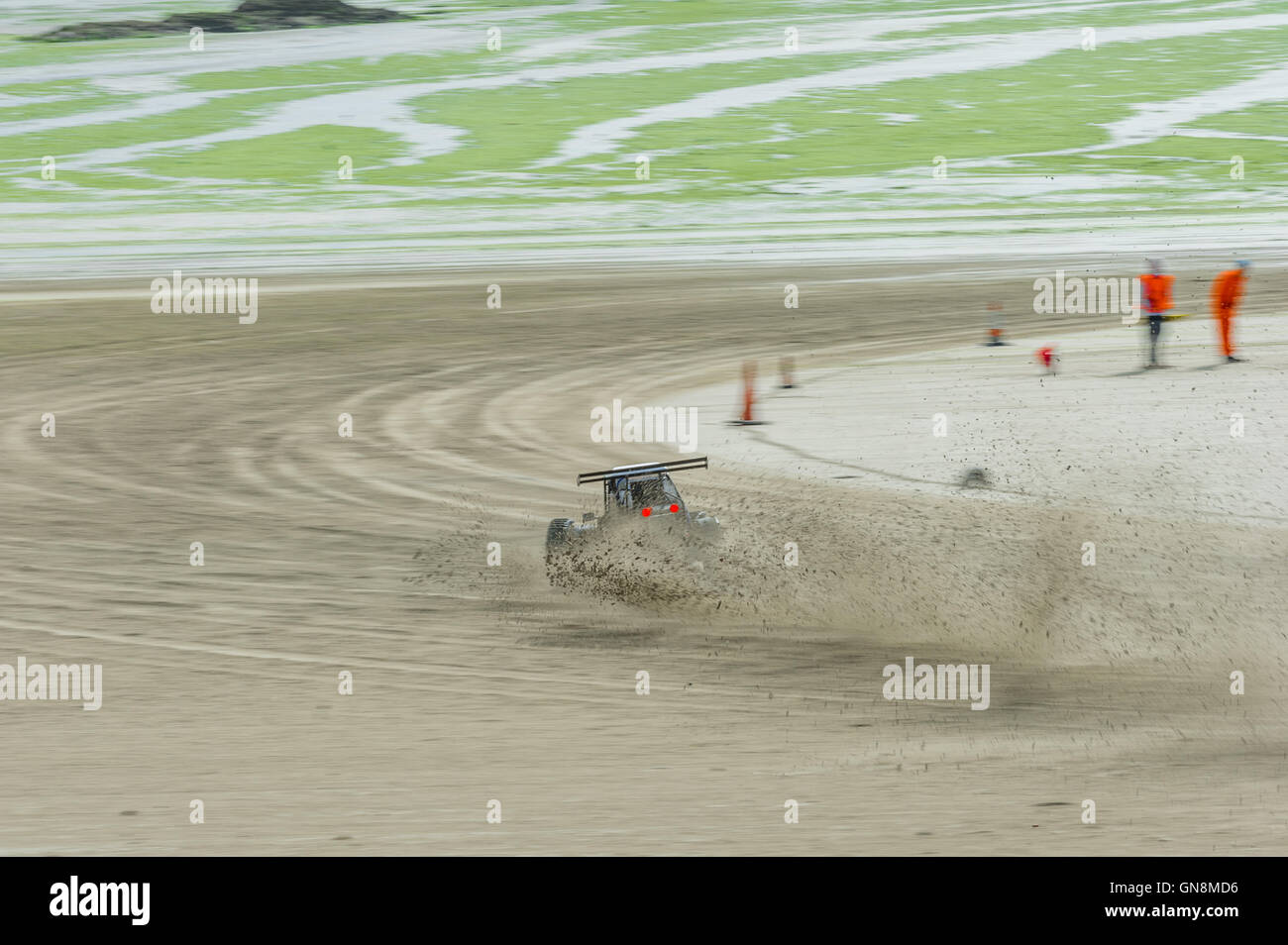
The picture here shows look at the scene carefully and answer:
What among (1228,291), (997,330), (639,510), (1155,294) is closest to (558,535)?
(639,510)

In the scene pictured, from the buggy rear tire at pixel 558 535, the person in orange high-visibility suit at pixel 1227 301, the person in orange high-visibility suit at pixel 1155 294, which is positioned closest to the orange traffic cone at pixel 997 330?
the person in orange high-visibility suit at pixel 1155 294

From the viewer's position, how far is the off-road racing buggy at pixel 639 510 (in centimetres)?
1228

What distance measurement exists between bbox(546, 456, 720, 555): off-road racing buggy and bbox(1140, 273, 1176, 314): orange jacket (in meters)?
9.30

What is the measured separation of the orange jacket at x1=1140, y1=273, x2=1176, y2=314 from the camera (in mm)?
19672

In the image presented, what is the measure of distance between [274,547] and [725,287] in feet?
54.2

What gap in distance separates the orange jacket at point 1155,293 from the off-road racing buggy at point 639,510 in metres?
9.30

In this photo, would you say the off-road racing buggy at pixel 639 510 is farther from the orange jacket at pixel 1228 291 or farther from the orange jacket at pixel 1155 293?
the orange jacket at pixel 1228 291

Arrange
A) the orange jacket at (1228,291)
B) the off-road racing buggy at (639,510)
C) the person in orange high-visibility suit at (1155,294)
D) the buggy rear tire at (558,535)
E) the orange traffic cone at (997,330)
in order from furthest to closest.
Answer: the orange traffic cone at (997,330)
the orange jacket at (1228,291)
the person in orange high-visibility suit at (1155,294)
the buggy rear tire at (558,535)
the off-road racing buggy at (639,510)

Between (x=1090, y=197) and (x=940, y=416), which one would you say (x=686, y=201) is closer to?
(x=1090, y=197)

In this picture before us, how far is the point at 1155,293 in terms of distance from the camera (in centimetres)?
1966

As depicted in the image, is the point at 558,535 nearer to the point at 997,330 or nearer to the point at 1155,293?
the point at 1155,293

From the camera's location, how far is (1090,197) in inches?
1626

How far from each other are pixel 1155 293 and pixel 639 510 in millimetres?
9803
